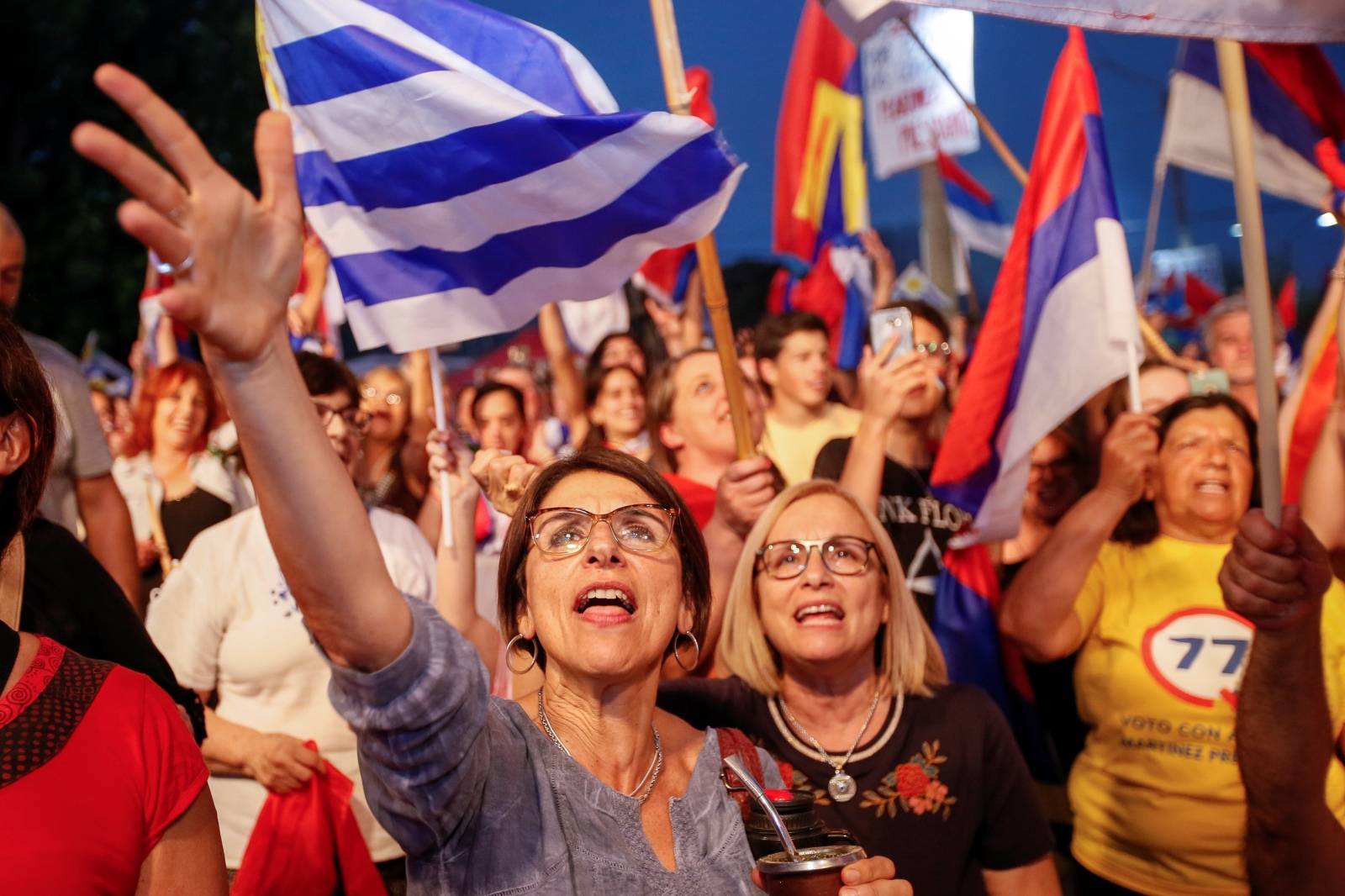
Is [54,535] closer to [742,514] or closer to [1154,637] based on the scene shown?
[742,514]

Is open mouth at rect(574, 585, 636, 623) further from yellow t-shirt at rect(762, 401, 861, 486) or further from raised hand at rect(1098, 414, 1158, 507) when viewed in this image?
yellow t-shirt at rect(762, 401, 861, 486)

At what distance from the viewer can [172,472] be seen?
529cm

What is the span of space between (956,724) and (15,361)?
6.89 ft

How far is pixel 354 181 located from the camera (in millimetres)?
3611

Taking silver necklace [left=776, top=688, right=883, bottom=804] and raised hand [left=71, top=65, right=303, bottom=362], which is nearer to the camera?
raised hand [left=71, top=65, right=303, bottom=362]

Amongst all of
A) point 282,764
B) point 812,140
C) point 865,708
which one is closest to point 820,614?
point 865,708

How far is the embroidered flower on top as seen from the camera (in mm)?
3006

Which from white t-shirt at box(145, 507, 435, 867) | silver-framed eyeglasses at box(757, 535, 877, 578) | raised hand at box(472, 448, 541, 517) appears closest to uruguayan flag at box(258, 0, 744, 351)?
raised hand at box(472, 448, 541, 517)

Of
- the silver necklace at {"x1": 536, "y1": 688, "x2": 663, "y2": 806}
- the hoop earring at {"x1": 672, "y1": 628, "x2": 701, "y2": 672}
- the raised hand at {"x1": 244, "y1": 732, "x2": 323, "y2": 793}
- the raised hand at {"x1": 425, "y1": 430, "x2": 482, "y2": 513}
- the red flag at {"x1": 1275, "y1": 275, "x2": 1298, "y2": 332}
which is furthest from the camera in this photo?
the red flag at {"x1": 1275, "y1": 275, "x2": 1298, "y2": 332}

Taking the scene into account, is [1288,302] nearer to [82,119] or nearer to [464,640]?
[464,640]

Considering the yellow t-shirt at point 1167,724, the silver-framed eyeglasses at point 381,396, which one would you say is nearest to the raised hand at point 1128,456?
the yellow t-shirt at point 1167,724

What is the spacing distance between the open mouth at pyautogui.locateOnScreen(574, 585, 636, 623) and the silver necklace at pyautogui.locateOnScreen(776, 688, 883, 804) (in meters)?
0.94

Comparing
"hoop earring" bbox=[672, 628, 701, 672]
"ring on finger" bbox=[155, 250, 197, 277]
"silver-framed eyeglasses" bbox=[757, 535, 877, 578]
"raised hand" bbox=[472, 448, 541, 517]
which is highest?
"ring on finger" bbox=[155, 250, 197, 277]

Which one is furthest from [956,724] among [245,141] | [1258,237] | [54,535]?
[245,141]
